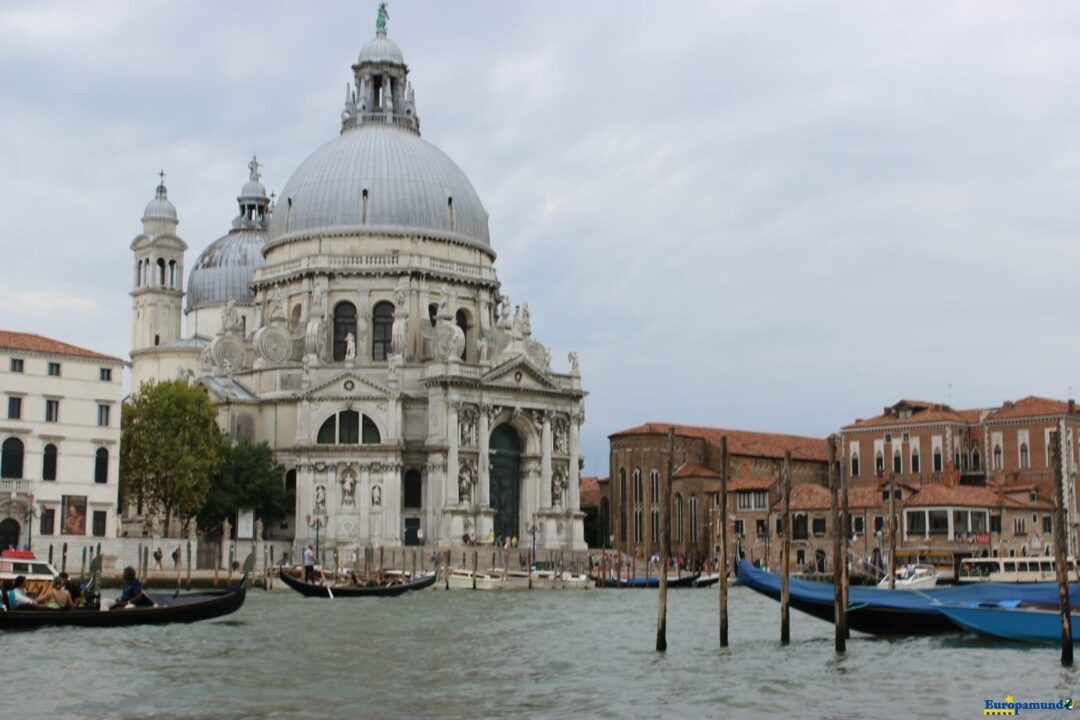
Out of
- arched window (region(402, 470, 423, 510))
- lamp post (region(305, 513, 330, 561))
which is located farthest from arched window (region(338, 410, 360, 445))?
lamp post (region(305, 513, 330, 561))

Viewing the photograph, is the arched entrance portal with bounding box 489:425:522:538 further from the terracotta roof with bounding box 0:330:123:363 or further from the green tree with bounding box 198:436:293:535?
the terracotta roof with bounding box 0:330:123:363

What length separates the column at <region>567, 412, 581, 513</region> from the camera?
203 ft

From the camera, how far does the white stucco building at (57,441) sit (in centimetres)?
4616

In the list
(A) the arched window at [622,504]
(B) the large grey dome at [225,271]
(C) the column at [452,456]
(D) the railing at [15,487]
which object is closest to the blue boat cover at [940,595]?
(D) the railing at [15,487]

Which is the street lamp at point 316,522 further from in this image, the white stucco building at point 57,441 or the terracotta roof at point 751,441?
the terracotta roof at point 751,441

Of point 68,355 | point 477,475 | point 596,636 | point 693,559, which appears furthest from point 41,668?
point 693,559

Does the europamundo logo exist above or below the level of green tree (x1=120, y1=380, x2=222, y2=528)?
below

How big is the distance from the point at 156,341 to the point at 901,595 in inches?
1992

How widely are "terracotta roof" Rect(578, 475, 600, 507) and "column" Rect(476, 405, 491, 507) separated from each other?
70.7ft

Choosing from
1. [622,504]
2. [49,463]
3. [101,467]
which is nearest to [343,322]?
[101,467]

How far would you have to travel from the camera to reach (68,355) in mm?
47719

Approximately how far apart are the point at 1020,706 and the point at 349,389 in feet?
133

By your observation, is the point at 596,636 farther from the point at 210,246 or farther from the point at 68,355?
the point at 210,246

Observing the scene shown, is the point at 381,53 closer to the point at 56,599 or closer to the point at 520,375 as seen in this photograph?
the point at 520,375
